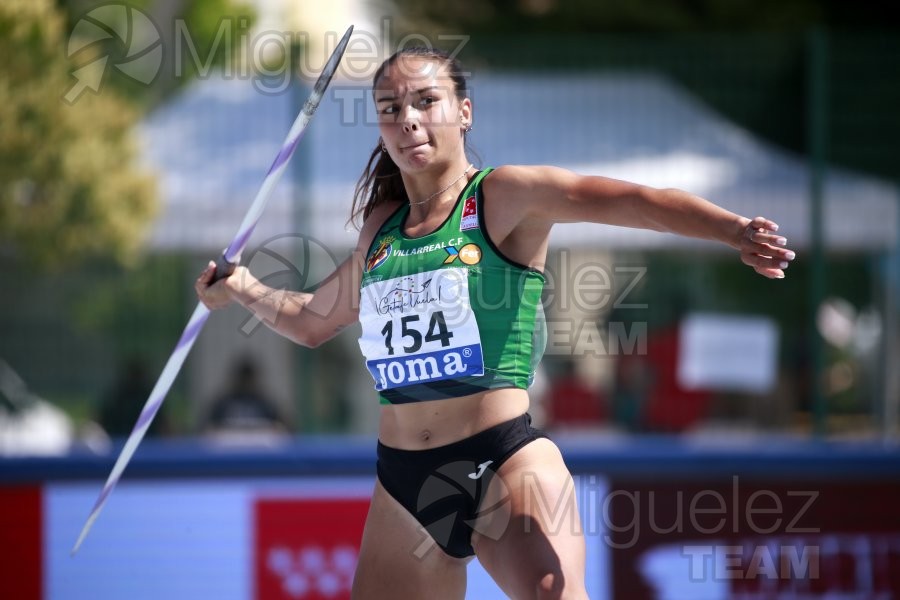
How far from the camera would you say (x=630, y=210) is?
291 cm

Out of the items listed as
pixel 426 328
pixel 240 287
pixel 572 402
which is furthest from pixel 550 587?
pixel 572 402

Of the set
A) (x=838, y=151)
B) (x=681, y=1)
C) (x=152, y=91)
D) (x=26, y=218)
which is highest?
(x=681, y=1)

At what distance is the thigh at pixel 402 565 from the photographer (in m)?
3.14

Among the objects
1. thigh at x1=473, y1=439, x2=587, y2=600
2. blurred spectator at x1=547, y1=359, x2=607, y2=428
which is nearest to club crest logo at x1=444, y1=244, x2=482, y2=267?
thigh at x1=473, y1=439, x2=587, y2=600

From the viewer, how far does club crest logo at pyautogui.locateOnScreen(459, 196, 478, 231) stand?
3148mm

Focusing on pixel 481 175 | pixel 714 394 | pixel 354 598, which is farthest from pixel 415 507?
pixel 714 394

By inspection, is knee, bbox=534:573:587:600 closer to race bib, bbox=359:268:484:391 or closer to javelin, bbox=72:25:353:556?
race bib, bbox=359:268:484:391

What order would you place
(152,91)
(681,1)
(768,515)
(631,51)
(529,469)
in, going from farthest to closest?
(681,1)
(152,91)
(631,51)
(768,515)
(529,469)

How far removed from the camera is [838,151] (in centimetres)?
755

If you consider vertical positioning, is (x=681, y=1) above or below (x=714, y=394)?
above

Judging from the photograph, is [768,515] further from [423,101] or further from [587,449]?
[423,101]

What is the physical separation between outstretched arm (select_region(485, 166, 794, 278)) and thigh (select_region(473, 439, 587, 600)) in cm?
67

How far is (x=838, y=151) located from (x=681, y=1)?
4357mm

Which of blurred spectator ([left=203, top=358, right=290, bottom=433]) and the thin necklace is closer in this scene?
the thin necklace
